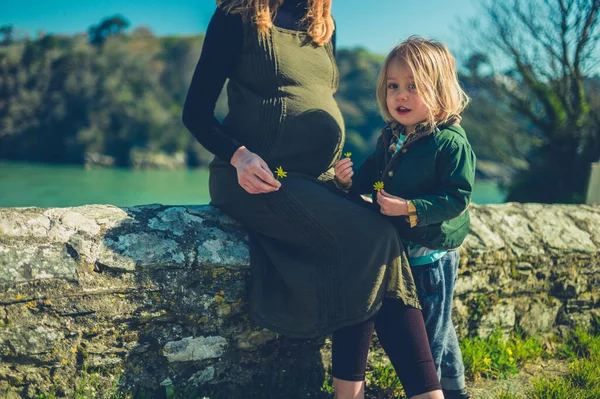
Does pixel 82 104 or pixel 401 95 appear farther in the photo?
pixel 82 104

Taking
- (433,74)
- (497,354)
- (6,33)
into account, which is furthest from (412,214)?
(6,33)

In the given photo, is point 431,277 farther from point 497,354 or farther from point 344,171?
point 497,354

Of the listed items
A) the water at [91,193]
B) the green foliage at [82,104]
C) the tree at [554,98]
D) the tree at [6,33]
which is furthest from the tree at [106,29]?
the tree at [554,98]

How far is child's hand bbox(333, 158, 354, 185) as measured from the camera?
2.42m

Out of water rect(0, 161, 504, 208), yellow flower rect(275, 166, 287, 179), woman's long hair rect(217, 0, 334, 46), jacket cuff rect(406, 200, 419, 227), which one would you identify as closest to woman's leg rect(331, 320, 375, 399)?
jacket cuff rect(406, 200, 419, 227)

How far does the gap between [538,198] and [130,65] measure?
55.0 m

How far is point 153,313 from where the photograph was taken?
222 centimetres

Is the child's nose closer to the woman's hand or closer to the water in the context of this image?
the woman's hand

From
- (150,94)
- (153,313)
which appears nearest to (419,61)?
(153,313)

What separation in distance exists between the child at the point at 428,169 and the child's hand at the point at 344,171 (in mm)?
162

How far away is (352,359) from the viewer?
2.06 metres

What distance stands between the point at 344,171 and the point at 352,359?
0.87m

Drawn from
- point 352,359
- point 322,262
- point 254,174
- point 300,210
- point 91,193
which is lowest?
point 91,193

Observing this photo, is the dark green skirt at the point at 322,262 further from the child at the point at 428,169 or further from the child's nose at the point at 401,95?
the child's nose at the point at 401,95
